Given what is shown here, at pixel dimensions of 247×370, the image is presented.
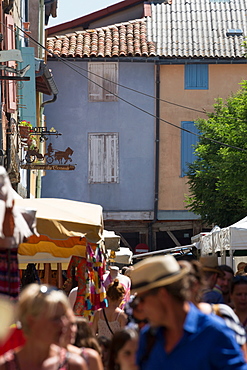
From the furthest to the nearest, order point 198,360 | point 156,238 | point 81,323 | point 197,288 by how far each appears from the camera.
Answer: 1. point 156,238
2. point 81,323
3. point 197,288
4. point 198,360

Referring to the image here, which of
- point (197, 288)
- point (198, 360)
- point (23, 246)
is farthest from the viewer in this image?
point (23, 246)

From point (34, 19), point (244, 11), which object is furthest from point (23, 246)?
point (244, 11)

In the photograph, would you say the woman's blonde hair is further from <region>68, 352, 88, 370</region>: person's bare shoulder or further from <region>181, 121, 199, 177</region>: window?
<region>181, 121, 199, 177</region>: window

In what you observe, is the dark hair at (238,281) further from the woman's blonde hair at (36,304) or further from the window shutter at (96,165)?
the window shutter at (96,165)

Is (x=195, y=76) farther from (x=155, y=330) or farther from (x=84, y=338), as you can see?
(x=155, y=330)

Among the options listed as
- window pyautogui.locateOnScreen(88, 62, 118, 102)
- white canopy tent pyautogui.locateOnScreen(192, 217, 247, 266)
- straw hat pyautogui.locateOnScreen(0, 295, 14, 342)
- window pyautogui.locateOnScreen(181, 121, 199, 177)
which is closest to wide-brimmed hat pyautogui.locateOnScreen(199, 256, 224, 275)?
straw hat pyautogui.locateOnScreen(0, 295, 14, 342)

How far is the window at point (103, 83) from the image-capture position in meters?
31.1

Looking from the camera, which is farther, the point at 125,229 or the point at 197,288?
the point at 125,229

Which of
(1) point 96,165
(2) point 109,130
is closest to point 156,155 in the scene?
(2) point 109,130

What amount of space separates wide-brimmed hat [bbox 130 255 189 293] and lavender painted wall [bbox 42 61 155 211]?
88.8ft

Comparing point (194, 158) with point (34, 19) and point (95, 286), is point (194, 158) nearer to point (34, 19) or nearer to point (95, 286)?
point (34, 19)

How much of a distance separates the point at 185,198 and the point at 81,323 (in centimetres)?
2550

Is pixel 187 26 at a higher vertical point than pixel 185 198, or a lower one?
higher

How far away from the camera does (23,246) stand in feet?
37.4
